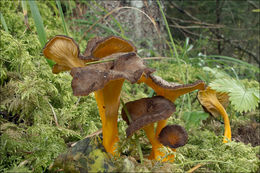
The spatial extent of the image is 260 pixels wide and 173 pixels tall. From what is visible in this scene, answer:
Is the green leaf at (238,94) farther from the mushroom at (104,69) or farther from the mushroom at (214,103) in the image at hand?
the mushroom at (104,69)

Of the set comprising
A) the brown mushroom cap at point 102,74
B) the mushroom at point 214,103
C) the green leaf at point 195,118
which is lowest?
the green leaf at point 195,118

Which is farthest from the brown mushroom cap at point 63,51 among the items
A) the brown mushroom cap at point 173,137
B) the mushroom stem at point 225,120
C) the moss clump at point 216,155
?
the mushroom stem at point 225,120

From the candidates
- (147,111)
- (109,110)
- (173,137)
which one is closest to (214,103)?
(173,137)

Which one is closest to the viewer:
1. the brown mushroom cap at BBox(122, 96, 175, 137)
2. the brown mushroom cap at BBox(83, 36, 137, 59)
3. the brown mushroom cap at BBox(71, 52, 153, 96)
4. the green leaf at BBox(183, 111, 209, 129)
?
the brown mushroom cap at BBox(71, 52, 153, 96)

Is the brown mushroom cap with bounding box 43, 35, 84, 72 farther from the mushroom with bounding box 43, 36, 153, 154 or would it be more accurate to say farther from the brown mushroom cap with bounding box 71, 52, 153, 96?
the brown mushroom cap with bounding box 71, 52, 153, 96

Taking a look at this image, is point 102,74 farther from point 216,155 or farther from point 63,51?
point 216,155

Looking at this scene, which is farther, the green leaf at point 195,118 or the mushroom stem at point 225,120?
the green leaf at point 195,118

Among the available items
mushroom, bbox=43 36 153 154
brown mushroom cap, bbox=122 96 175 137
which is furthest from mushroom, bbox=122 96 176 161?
mushroom, bbox=43 36 153 154

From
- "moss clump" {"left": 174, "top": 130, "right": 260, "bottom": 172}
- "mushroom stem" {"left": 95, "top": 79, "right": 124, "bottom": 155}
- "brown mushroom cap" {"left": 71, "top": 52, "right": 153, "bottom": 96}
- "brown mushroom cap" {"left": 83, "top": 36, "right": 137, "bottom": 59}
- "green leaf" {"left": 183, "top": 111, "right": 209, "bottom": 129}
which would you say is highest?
"brown mushroom cap" {"left": 83, "top": 36, "right": 137, "bottom": 59}
